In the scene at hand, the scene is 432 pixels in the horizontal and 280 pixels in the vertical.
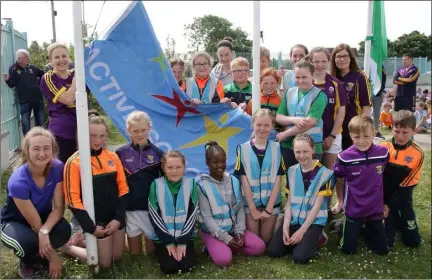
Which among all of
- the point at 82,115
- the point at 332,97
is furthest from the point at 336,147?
the point at 82,115

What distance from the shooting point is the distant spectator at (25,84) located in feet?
29.2

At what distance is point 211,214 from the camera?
4.28 meters

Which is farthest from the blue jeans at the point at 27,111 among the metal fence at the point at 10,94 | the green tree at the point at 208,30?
the green tree at the point at 208,30

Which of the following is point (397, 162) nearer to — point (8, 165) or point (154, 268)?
point (154, 268)

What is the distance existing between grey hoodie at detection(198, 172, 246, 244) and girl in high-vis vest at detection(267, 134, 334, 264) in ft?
1.26

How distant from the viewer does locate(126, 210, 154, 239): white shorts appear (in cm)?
417

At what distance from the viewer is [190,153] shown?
5.03 metres

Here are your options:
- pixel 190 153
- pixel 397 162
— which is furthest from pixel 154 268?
pixel 397 162

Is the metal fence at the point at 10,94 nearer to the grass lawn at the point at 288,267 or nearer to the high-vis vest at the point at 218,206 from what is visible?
the grass lawn at the point at 288,267

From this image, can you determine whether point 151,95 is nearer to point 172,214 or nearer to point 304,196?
point 172,214

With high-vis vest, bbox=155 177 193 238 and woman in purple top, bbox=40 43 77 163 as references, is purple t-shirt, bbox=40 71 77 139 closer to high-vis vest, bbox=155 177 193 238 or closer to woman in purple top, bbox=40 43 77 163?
woman in purple top, bbox=40 43 77 163

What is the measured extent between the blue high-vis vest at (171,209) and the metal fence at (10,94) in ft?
18.6

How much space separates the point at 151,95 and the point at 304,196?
191 cm

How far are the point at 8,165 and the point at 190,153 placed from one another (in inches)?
175
